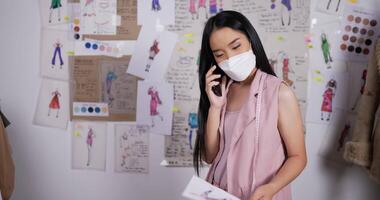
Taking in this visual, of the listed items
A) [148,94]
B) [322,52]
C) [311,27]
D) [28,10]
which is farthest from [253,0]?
[28,10]

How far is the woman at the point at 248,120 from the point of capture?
0.88m

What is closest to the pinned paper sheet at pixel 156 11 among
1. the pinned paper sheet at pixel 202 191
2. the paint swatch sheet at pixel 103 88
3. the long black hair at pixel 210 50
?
the paint swatch sheet at pixel 103 88

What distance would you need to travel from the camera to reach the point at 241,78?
38.7 inches

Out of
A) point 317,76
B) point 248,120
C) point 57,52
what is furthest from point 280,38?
point 57,52

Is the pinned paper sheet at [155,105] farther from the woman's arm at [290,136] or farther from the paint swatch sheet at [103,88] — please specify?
the woman's arm at [290,136]

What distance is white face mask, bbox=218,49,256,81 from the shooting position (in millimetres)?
935

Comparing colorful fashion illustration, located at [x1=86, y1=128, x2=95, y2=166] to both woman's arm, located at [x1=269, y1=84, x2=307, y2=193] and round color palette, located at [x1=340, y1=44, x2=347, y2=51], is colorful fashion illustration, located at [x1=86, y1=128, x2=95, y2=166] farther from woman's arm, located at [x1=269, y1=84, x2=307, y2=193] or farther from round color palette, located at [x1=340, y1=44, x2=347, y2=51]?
round color palette, located at [x1=340, y1=44, x2=347, y2=51]

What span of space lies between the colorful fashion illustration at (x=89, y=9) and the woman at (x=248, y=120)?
913 mm

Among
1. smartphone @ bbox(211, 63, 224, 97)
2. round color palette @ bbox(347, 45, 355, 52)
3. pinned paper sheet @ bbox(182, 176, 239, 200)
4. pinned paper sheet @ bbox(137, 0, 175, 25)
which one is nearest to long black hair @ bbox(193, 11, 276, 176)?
smartphone @ bbox(211, 63, 224, 97)

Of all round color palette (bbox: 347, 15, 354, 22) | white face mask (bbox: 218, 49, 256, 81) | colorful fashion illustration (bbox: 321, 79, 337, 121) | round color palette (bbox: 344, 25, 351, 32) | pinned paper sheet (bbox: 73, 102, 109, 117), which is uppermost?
round color palette (bbox: 347, 15, 354, 22)

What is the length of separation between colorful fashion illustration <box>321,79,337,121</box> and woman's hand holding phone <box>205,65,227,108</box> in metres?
0.80

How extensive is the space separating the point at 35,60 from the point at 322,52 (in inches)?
58.5

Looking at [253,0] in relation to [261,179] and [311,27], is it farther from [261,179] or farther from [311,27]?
[261,179]

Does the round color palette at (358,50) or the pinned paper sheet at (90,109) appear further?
the pinned paper sheet at (90,109)
